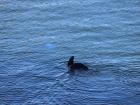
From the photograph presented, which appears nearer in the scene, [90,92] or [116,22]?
[90,92]

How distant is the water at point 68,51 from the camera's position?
31281 mm

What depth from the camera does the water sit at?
3128 cm

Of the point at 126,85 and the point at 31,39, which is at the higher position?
the point at 31,39

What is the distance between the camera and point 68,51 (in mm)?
38594

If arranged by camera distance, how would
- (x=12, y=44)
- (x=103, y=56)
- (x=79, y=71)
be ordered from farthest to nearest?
(x=12, y=44)
(x=103, y=56)
(x=79, y=71)

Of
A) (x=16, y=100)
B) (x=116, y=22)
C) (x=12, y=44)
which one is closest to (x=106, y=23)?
(x=116, y=22)

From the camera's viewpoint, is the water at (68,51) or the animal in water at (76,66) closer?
the water at (68,51)

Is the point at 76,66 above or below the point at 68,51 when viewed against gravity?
below

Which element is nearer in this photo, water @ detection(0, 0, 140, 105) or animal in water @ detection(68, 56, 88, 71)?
water @ detection(0, 0, 140, 105)

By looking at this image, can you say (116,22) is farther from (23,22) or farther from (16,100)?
(16,100)

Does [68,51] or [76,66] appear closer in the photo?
[76,66]

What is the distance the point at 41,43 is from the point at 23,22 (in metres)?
6.22

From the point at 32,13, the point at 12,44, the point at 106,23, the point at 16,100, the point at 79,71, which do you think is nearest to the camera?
the point at 16,100

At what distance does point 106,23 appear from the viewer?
1785 inches
